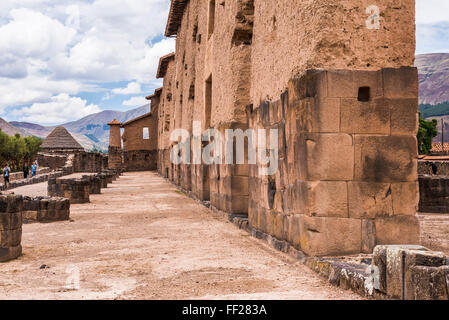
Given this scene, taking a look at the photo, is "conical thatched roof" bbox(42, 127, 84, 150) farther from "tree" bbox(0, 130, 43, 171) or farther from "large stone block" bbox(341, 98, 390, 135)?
"large stone block" bbox(341, 98, 390, 135)

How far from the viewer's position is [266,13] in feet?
24.1

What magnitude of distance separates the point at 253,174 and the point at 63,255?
333 cm

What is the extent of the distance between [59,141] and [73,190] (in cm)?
4727

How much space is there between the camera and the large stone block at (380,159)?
508 cm

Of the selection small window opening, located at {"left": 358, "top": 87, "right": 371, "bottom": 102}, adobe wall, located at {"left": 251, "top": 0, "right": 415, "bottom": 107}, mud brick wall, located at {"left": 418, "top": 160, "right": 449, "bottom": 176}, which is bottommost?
mud brick wall, located at {"left": 418, "top": 160, "right": 449, "bottom": 176}

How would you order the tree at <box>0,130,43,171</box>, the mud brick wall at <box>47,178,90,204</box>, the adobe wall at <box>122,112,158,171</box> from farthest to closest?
the tree at <box>0,130,43,171</box> < the adobe wall at <box>122,112,158,171</box> < the mud brick wall at <box>47,178,90,204</box>

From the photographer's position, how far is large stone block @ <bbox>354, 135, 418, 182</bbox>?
5.08 meters

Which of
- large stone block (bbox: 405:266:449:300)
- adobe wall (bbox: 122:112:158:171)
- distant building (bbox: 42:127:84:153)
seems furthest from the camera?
distant building (bbox: 42:127:84:153)

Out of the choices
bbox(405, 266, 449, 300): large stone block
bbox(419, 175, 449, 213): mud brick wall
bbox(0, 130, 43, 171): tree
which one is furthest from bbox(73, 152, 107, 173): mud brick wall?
bbox(405, 266, 449, 300): large stone block

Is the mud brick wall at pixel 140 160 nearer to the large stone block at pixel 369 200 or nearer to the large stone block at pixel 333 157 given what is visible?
the large stone block at pixel 333 157

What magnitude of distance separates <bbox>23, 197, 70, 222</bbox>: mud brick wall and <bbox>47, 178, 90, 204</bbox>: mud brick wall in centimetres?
434

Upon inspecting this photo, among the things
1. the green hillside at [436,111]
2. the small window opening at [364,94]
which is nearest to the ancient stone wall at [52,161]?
the small window opening at [364,94]

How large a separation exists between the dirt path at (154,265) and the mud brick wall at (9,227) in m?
0.16

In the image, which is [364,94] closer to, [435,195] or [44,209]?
[435,195]
